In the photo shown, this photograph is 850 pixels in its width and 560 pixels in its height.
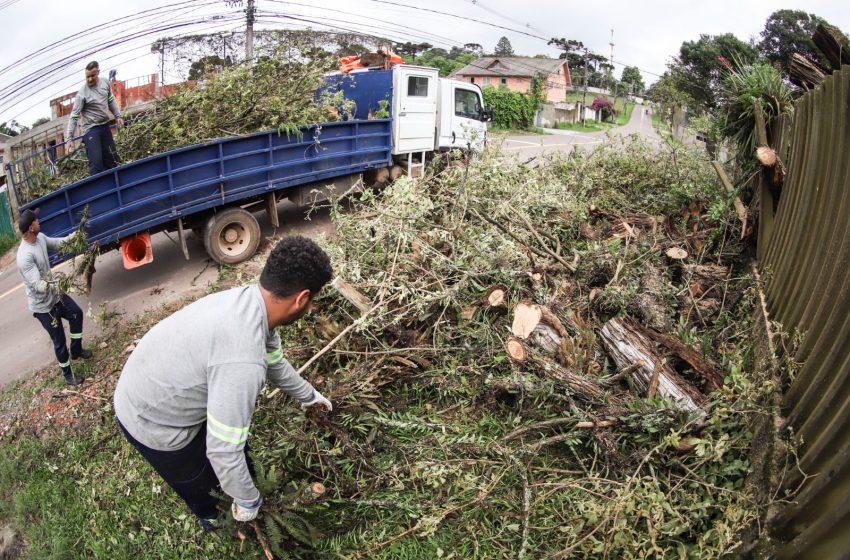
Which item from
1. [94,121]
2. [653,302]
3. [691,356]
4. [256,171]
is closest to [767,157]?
[653,302]

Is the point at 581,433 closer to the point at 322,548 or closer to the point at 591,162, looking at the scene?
the point at 322,548

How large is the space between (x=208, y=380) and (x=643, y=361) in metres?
2.64

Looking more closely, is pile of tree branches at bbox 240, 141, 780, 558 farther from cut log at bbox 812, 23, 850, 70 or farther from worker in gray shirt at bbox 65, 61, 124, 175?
worker in gray shirt at bbox 65, 61, 124, 175

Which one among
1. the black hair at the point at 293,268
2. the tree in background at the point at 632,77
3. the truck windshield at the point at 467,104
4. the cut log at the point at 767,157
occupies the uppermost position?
the cut log at the point at 767,157

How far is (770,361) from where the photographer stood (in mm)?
3316

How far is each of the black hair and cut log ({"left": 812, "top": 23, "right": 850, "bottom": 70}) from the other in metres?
4.24

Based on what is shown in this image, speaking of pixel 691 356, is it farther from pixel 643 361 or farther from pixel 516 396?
pixel 516 396

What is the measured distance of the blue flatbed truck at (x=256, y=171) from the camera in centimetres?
640

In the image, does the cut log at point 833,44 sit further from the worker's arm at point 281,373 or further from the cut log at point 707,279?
the worker's arm at point 281,373

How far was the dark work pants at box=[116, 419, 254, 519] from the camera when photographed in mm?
2637

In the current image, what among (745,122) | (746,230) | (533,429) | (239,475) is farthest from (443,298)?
(745,122)

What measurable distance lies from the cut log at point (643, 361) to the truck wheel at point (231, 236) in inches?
215

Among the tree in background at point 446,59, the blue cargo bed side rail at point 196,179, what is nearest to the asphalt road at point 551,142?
the blue cargo bed side rail at point 196,179

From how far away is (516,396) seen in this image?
375 cm
